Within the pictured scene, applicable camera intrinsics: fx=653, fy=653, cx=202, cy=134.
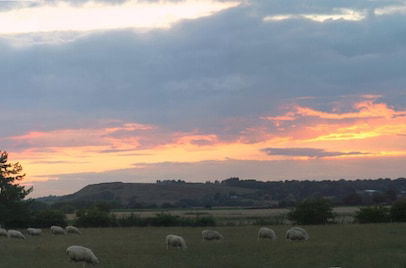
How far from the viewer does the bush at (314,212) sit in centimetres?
6762

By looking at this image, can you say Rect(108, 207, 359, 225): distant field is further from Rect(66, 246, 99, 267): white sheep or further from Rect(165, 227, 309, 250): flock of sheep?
Rect(66, 246, 99, 267): white sheep

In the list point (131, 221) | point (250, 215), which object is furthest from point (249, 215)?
point (131, 221)

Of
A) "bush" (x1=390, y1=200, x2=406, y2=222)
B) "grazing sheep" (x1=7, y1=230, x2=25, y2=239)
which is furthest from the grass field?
"bush" (x1=390, y1=200, x2=406, y2=222)

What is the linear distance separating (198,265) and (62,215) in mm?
49074

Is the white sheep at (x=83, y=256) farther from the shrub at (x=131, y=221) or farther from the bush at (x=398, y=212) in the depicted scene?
the bush at (x=398, y=212)

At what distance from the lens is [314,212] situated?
67.6 meters


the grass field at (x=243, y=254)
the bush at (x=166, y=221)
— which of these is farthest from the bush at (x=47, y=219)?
the grass field at (x=243, y=254)

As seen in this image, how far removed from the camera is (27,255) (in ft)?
112

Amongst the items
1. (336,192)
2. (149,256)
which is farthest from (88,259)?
(336,192)

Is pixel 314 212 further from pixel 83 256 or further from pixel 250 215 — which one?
pixel 83 256

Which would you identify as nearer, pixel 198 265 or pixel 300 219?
pixel 198 265

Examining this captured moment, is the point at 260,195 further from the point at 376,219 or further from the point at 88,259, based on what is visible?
the point at 88,259

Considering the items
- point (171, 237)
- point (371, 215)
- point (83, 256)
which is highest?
point (371, 215)

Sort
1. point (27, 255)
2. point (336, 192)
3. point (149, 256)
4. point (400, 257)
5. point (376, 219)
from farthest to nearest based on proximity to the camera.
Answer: point (336, 192) < point (376, 219) < point (27, 255) < point (149, 256) < point (400, 257)
